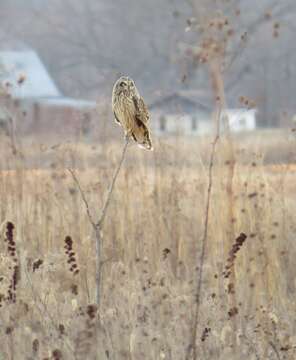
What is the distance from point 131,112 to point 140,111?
0.03 m

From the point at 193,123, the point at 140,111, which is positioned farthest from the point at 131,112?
the point at 193,123

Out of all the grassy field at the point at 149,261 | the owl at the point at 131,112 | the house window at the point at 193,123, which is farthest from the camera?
the house window at the point at 193,123

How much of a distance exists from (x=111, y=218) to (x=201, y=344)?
239 centimetres

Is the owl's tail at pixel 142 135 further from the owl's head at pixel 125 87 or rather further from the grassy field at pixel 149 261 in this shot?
the grassy field at pixel 149 261

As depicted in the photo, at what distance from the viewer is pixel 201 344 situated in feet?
16.2

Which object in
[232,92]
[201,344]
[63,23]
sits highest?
[63,23]

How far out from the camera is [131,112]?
13.1 ft

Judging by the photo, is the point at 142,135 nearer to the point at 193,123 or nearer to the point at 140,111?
the point at 140,111

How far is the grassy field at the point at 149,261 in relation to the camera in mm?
4918

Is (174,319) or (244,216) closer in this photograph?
(174,319)

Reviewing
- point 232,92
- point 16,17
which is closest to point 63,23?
point 16,17

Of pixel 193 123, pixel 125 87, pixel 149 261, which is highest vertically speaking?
pixel 193 123

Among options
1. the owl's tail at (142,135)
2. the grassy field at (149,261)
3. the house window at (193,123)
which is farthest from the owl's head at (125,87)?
the house window at (193,123)

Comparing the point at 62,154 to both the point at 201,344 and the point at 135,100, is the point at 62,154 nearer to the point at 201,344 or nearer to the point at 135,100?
the point at 201,344
